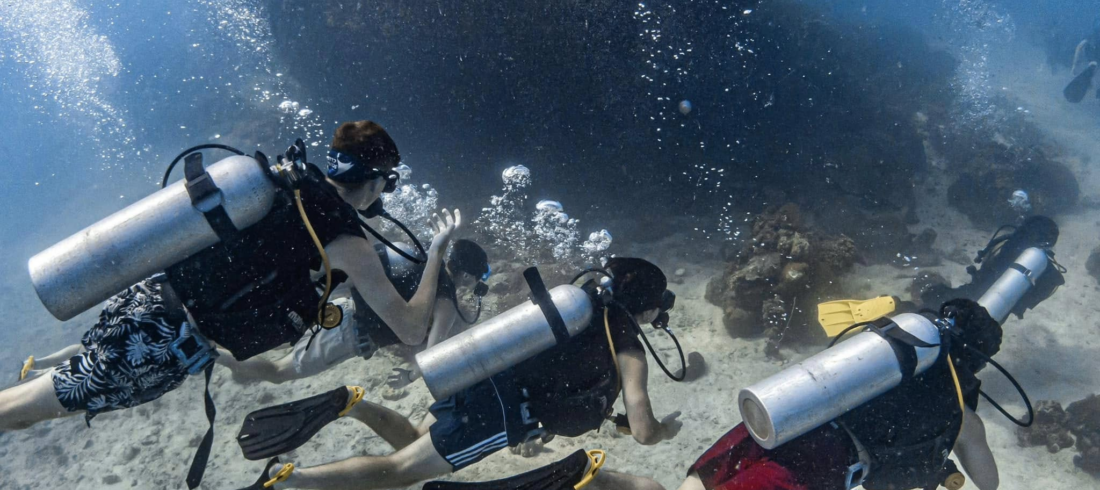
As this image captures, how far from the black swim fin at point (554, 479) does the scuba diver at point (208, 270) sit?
3.53ft

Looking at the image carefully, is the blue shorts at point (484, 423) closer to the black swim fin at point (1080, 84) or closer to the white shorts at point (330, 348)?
the white shorts at point (330, 348)

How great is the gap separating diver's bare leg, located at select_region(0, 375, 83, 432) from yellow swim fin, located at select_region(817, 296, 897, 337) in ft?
22.9

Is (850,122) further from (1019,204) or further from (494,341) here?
(494,341)

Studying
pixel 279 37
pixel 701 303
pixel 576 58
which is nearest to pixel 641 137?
pixel 576 58

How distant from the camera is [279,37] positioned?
50.5 feet

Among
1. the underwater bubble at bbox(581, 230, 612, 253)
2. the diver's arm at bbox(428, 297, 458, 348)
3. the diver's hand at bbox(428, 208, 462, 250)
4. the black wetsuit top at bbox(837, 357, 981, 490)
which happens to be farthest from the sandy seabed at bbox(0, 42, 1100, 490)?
the diver's hand at bbox(428, 208, 462, 250)

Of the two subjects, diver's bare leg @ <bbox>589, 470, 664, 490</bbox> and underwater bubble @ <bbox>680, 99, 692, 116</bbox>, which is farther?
underwater bubble @ <bbox>680, 99, 692, 116</bbox>

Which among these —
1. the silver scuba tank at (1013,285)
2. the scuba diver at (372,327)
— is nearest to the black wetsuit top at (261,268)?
the scuba diver at (372,327)

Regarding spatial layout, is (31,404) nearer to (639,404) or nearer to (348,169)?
(348,169)

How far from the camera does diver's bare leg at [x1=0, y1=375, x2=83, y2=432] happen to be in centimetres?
308

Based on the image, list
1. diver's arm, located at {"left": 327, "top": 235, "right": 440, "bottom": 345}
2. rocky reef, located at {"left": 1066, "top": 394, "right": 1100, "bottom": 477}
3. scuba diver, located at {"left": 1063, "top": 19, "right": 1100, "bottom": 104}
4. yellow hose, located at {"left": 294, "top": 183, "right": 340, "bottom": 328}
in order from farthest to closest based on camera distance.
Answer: scuba diver, located at {"left": 1063, "top": 19, "right": 1100, "bottom": 104} < rocky reef, located at {"left": 1066, "top": 394, "right": 1100, "bottom": 477} < diver's arm, located at {"left": 327, "top": 235, "right": 440, "bottom": 345} < yellow hose, located at {"left": 294, "top": 183, "right": 340, "bottom": 328}

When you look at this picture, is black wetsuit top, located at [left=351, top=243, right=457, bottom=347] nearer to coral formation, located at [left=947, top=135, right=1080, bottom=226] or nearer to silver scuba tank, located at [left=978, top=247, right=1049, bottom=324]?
silver scuba tank, located at [left=978, top=247, right=1049, bottom=324]

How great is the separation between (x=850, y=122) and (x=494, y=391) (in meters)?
14.2

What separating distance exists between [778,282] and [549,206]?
18.2ft
